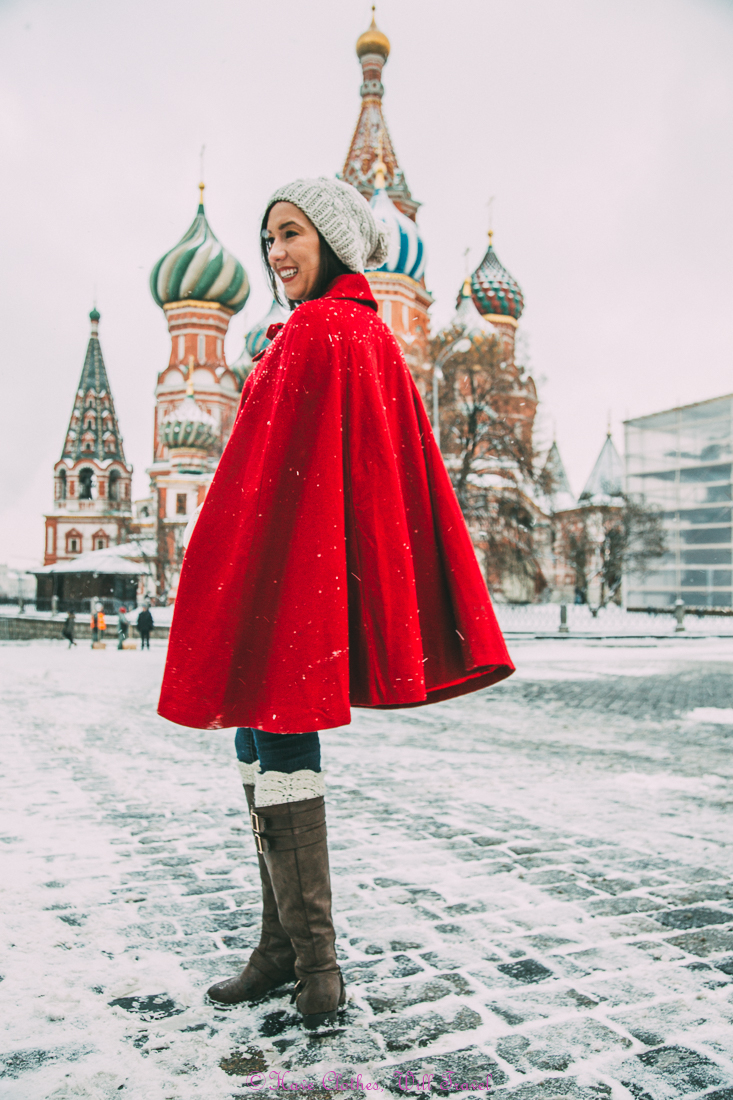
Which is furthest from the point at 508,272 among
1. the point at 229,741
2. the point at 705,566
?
the point at 229,741

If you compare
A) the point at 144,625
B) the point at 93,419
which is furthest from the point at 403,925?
the point at 93,419

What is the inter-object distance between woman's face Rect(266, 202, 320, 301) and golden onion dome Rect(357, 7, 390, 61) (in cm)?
5196

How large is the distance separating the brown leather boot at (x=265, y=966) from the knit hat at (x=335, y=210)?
1337mm

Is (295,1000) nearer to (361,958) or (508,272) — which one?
(361,958)

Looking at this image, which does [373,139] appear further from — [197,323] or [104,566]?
[104,566]

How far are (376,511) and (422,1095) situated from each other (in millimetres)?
1118

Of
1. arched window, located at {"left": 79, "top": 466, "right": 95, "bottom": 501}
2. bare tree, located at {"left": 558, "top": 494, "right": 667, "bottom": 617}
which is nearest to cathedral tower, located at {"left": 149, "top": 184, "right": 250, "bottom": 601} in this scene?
arched window, located at {"left": 79, "top": 466, "right": 95, "bottom": 501}

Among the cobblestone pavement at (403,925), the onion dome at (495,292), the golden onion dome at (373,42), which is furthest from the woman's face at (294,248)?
the golden onion dome at (373,42)

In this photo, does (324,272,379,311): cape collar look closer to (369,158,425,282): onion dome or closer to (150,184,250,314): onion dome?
(369,158,425,282): onion dome

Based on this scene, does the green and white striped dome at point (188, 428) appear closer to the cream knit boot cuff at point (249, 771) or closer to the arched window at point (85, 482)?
the arched window at point (85, 482)

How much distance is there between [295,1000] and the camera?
185cm

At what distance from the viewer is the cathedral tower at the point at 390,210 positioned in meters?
33.8

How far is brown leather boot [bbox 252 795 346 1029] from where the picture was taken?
5.78ft

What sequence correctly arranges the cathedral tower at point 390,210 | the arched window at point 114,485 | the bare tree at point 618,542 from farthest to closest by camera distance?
the arched window at point 114,485 → the cathedral tower at point 390,210 → the bare tree at point 618,542
